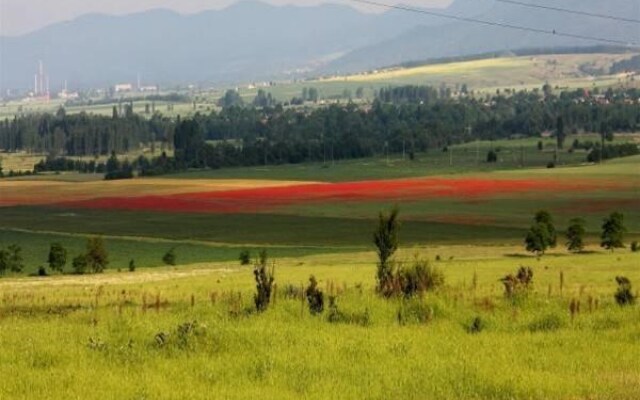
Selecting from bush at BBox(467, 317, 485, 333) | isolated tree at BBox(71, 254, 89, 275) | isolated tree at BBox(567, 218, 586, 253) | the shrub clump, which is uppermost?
the shrub clump

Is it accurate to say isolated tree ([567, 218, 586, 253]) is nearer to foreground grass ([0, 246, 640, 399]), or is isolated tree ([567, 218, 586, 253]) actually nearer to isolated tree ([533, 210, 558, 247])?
isolated tree ([533, 210, 558, 247])

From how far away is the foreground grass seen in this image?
1355 centimetres

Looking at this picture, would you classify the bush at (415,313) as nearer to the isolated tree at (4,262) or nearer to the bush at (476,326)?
the bush at (476,326)

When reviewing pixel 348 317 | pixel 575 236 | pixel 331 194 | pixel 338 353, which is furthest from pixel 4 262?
pixel 331 194

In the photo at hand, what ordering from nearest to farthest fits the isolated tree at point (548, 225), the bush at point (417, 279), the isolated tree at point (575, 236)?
1. the bush at point (417, 279)
2. the isolated tree at point (575, 236)
3. the isolated tree at point (548, 225)

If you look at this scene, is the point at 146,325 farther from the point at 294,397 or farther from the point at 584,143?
the point at 584,143

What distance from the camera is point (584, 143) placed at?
611ft

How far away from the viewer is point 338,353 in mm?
15961

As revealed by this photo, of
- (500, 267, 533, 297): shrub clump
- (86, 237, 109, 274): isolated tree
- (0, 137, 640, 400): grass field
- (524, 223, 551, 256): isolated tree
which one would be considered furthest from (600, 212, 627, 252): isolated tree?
(500, 267, 533, 297): shrub clump

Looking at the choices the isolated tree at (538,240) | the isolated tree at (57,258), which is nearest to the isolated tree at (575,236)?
the isolated tree at (538,240)

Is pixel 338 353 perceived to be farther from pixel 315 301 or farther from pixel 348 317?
pixel 315 301

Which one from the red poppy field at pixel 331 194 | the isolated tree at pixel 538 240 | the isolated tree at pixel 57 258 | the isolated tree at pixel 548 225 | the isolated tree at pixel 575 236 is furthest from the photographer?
the red poppy field at pixel 331 194

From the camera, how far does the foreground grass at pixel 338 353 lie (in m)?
13.5

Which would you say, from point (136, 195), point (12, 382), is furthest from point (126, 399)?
point (136, 195)
